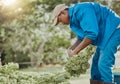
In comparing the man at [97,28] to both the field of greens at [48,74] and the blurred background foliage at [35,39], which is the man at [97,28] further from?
the blurred background foliage at [35,39]

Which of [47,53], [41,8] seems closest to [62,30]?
[47,53]

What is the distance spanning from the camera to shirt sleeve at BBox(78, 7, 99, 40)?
5.38m

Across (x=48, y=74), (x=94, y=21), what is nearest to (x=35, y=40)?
(x=48, y=74)

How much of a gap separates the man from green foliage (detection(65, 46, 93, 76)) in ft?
1.04

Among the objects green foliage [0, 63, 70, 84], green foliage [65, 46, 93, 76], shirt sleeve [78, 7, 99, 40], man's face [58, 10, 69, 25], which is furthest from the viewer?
green foliage [0, 63, 70, 84]

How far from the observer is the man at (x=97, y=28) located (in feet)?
17.8

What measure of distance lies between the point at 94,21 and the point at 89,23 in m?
0.09

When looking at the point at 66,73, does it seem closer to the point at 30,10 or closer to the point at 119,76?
the point at 119,76

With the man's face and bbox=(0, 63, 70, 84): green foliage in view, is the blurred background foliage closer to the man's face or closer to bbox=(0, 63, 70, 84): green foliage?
bbox=(0, 63, 70, 84): green foliage

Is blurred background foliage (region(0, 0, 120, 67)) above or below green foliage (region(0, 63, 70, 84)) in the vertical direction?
above

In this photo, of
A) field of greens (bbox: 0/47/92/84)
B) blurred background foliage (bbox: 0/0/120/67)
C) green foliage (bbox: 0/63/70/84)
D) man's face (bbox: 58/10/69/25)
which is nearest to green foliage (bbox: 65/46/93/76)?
field of greens (bbox: 0/47/92/84)

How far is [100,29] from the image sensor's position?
5.66m

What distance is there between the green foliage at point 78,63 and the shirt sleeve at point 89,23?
0.71 meters

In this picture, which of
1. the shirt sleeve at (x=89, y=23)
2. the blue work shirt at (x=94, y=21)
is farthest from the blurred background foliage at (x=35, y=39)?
the shirt sleeve at (x=89, y=23)
